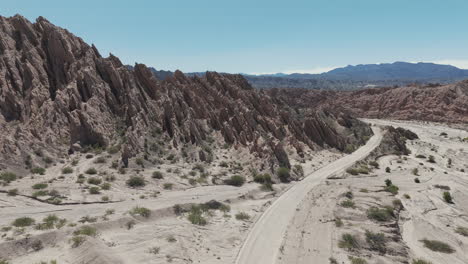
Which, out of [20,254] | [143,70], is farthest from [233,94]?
[20,254]

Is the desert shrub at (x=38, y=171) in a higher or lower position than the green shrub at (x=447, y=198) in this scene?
higher

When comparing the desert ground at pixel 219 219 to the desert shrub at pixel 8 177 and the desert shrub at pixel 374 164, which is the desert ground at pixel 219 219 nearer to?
the desert shrub at pixel 8 177

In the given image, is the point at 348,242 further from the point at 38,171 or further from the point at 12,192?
the point at 38,171

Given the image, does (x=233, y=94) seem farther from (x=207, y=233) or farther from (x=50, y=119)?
(x=207, y=233)

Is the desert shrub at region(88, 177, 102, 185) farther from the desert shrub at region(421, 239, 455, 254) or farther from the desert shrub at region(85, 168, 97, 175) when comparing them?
the desert shrub at region(421, 239, 455, 254)

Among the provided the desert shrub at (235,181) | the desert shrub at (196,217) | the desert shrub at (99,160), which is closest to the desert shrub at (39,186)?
the desert shrub at (99,160)

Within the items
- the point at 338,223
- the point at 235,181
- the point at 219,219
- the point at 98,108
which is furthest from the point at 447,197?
the point at 98,108
